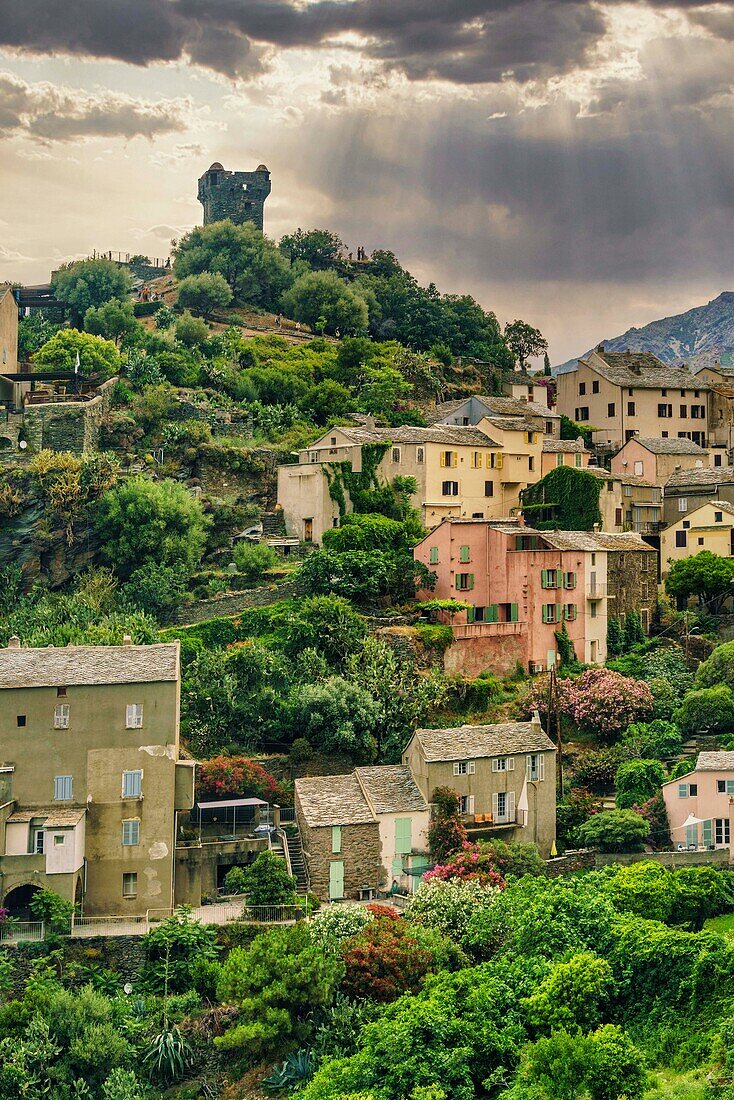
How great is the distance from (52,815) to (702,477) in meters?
42.1

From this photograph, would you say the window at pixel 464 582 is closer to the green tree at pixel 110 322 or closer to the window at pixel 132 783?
the window at pixel 132 783

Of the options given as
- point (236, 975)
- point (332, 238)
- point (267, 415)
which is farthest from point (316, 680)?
point (332, 238)

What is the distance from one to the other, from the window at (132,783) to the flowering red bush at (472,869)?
395 inches

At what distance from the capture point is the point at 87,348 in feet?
266

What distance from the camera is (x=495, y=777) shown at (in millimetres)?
54281

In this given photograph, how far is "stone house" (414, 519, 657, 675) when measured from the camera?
212ft

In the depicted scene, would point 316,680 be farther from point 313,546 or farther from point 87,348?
point 87,348

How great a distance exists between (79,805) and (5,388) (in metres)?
31.7

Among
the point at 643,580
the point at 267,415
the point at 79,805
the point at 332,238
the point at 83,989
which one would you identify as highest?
the point at 332,238

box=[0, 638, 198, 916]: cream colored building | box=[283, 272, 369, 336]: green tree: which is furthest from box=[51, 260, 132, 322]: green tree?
box=[0, 638, 198, 916]: cream colored building

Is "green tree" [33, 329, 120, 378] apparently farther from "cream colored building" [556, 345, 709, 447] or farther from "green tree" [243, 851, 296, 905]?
"green tree" [243, 851, 296, 905]

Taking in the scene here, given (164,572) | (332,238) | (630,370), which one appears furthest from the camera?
(332,238)

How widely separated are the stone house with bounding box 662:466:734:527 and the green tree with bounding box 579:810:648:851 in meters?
25.1

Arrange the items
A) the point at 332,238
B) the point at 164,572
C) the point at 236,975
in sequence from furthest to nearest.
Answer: the point at 332,238 → the point at 164,572 → the point at 236,975
